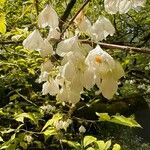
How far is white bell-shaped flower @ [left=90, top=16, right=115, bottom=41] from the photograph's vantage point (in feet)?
4.13

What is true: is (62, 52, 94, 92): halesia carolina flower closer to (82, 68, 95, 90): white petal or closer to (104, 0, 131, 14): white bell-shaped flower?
(82, 68, 95, 90): white petal

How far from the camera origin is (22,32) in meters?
3.40

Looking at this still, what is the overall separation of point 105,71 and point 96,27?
18 cm

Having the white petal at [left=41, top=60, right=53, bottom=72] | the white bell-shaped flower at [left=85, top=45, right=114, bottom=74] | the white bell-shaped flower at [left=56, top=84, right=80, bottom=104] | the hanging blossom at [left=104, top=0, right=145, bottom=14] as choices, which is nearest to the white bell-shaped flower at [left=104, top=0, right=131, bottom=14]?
the hanging blossom at [left=104, top=0, right=145, bottom=14]

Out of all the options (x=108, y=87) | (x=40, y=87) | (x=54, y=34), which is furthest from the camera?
(x=40, y=87)

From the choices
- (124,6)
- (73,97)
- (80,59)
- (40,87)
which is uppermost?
(124,6)

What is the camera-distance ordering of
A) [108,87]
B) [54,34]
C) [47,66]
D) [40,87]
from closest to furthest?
[108,87] → [54,34] → [47,66] → [40,87]

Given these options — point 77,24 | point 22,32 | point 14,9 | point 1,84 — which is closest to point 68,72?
point 77,24

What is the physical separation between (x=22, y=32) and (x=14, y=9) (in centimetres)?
448

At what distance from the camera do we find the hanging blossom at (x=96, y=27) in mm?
1263

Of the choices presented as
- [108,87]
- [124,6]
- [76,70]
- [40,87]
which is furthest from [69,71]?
[40,87]

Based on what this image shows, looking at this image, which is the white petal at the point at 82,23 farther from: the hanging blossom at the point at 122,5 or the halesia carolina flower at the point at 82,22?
the hanging blossom at the point at 122,5

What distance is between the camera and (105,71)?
3.78 ft

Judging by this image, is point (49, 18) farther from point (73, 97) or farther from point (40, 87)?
point (40, 87)
